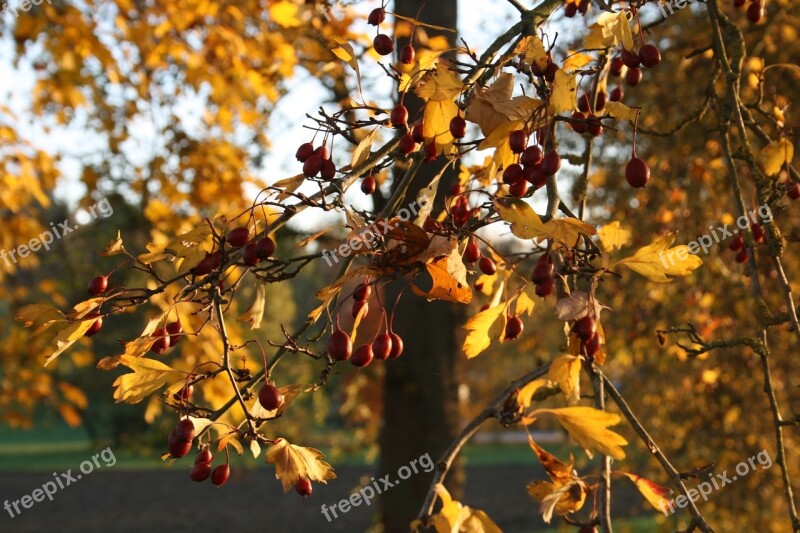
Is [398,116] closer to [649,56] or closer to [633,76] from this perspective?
[649,56]

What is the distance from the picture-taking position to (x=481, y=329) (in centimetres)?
127

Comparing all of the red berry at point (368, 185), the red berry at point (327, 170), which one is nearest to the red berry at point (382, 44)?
the red berry at point (368, 185)

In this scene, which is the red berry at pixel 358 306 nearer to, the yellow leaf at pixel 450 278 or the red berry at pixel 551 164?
the yellow leaf at pixel 450 278

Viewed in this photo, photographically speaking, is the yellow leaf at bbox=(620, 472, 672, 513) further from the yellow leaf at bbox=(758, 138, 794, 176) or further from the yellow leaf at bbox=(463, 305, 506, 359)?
the yellow leaf at bbox=(758, 138, 794, 176)

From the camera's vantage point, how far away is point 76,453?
99.7ft

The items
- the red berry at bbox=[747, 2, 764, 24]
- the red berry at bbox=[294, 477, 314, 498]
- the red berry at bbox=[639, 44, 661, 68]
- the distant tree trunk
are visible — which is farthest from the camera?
the distant tree trunk

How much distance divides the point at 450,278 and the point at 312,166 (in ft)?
1.03

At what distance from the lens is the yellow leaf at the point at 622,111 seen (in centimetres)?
119

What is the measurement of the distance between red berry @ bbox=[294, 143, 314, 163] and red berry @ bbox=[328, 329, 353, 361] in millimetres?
315

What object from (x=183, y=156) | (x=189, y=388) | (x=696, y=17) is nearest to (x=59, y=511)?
(x=183, y=156)

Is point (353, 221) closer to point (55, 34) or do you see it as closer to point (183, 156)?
point (55, 34)

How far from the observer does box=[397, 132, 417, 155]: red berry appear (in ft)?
4.17

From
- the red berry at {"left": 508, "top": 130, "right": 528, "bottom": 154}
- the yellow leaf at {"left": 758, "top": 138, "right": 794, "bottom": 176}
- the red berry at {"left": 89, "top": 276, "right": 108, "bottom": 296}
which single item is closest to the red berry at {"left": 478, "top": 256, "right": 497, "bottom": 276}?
the red berry at {"left": 508, "top": 130, "right": 528, "bottom": 154}

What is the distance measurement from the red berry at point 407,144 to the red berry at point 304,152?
15 cm
